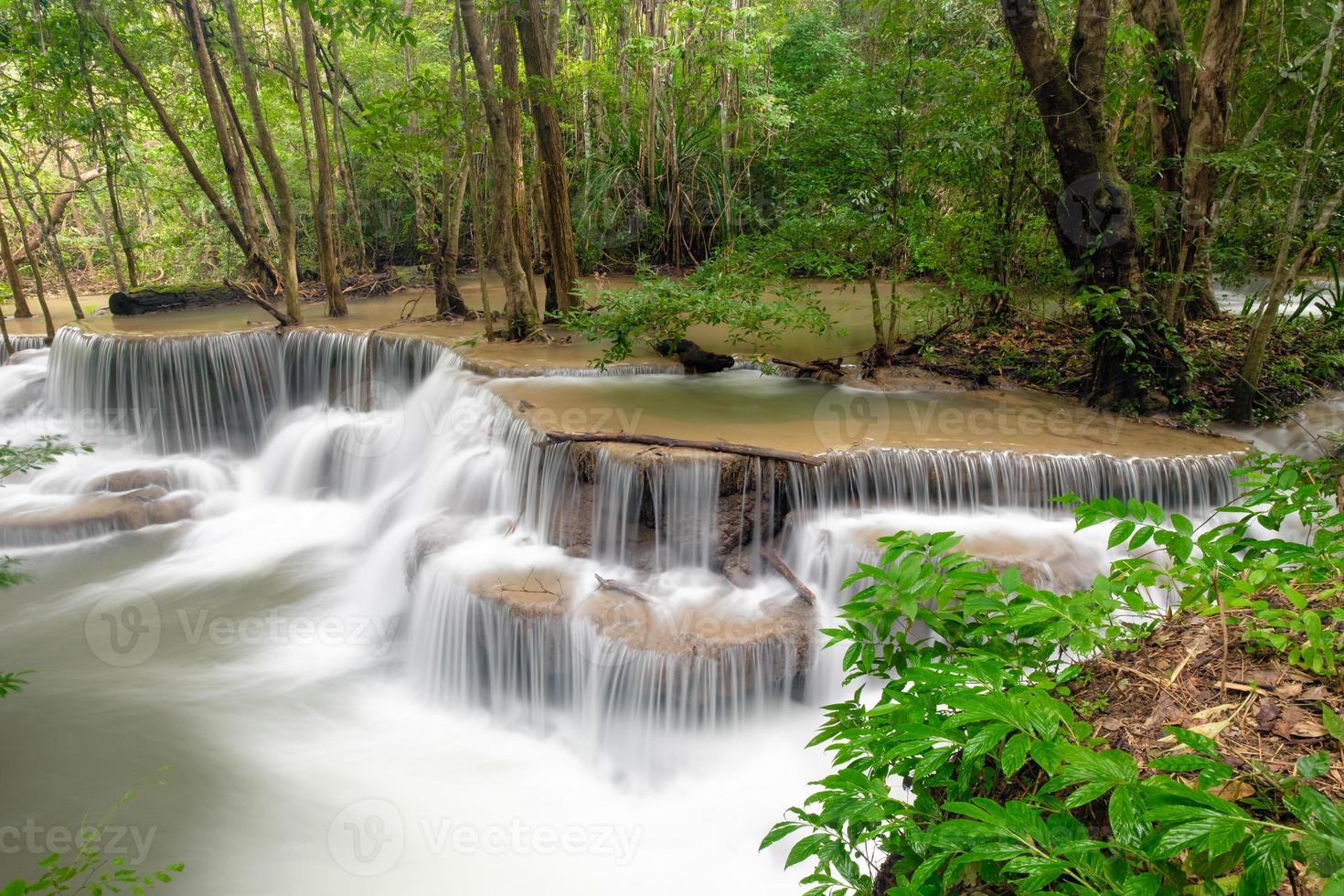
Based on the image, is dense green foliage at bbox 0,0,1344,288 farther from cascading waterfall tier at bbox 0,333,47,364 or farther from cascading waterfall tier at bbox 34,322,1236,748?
cascading waterfall tier at bbox 34,322,1236,748

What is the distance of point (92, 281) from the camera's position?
55.2ft

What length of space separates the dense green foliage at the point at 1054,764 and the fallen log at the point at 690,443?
3.38 metres

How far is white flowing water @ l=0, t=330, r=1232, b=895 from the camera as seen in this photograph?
14.5ft

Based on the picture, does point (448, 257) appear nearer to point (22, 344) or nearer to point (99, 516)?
point (99, 516)

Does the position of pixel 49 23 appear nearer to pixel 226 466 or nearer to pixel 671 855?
pixel 226 466

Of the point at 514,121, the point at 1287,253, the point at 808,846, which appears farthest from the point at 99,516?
the point at 1287,253

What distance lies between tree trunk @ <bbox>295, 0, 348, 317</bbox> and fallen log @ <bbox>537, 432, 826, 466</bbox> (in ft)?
21.4

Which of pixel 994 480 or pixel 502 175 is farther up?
pixel 502 175

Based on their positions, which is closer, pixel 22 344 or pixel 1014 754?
pixel 1014 754

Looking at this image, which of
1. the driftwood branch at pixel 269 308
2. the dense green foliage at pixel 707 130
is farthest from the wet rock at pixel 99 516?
the dense green foliage at pixel 707 130

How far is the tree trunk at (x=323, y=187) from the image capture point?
9.78 m

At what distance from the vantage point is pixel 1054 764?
1486mm

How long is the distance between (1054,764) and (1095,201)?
641cm

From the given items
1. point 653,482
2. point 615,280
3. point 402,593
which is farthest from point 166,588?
point 615,280
